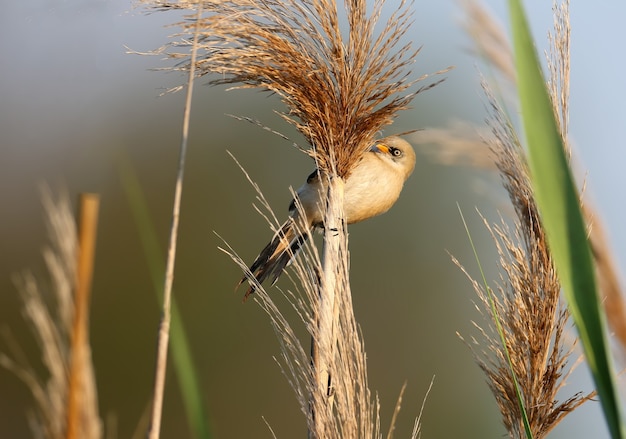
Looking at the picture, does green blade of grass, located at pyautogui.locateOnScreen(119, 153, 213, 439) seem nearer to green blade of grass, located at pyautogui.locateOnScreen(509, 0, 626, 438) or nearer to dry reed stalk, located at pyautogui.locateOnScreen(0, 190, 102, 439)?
dry reed stalk, located at pyautogui.locateOnScreen(0, 190, 102, 439)

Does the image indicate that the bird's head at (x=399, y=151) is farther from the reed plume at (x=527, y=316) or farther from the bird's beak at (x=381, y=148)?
the reed plume at (x=527, y=316)

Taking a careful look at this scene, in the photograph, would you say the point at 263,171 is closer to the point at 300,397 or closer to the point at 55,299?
the point at 300,397

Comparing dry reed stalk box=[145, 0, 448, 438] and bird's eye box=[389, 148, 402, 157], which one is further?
bird's eye box=[389, 148, 402, 157]

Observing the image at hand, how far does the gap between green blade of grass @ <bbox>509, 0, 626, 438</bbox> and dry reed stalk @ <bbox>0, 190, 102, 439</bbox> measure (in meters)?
0.46

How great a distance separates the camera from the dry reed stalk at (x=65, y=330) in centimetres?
61

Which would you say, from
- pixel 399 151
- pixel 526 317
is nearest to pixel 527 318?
pixel 526 317

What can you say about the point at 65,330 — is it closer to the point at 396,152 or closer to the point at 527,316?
the point at 527,316

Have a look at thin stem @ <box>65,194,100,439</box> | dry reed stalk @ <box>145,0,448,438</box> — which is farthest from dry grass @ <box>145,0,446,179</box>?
thin stem @ <box>65,194,100,439</box>

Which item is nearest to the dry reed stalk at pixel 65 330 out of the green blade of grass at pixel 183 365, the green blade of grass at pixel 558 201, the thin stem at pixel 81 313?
the thin stem at pixel 81 313

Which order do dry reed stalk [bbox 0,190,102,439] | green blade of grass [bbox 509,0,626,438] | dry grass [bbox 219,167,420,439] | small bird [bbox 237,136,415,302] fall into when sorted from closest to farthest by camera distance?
dry reed stalk [bbox 0,190,102,439] < green blade of grass [bbox 509,0,626,438] < dry grass [bbox 219,167,420,439] < small bird [bbox 237,136,415,302]

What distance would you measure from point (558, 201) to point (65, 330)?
1.68 feet

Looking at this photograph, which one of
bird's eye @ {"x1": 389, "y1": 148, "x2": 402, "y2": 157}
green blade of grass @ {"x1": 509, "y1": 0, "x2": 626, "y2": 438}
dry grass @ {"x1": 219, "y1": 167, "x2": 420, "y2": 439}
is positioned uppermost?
bird's eye @ {"x1": 389, "y1": 148, "x2": 402, "y2": 157}

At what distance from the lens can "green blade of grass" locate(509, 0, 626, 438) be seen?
77cm

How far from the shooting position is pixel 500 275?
154cm
